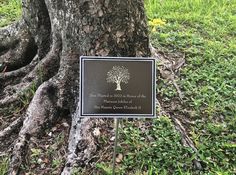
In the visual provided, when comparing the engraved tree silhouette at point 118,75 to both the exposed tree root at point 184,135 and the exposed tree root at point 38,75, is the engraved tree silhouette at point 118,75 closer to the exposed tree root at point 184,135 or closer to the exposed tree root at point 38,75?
the exposed tree root at point 184,135

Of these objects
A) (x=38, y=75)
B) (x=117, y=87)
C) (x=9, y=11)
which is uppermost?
(x=9, y=11)

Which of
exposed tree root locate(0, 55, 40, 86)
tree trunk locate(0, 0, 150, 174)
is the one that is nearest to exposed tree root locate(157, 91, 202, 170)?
tree trunk locate(0, 0, 150, 174)

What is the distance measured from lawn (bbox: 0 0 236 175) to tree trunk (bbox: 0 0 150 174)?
32 cm

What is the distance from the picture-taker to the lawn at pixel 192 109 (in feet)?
10.6

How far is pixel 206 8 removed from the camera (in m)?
6.39

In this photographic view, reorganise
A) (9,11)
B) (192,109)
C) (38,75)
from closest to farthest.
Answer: (192,109)
(38,75)
(9,11)

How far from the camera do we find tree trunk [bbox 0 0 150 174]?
11.0 ft

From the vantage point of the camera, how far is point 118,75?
270 cm

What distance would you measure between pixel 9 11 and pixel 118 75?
167 inches

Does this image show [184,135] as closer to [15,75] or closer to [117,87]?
[117,87]

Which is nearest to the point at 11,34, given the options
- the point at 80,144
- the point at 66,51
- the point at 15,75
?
the point at 15,75

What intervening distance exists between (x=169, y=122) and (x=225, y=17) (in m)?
3.05

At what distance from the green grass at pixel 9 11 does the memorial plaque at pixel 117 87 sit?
141 inches

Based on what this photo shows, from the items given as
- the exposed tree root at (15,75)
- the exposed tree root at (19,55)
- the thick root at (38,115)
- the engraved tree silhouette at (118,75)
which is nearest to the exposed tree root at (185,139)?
the engraved tree silhouette at (118,75)
